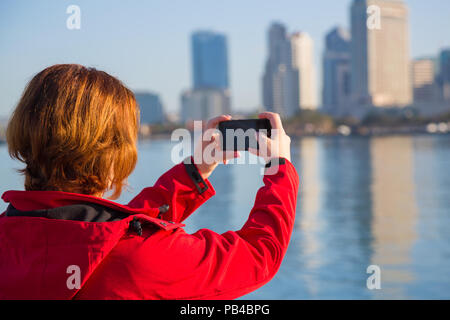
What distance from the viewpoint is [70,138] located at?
32.2 inches

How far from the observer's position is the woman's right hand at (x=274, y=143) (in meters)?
0.90

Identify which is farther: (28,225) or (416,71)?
(416,71)

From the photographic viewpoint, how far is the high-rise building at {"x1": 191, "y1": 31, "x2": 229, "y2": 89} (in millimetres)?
142000

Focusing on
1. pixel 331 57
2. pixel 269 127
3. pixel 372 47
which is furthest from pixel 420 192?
pixel 331 57

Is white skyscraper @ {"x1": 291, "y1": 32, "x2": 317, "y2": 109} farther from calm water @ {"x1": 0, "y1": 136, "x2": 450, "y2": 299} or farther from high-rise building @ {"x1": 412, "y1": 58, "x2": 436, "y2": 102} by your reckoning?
high-rise building @ {"x1": 412, "y1": 58, "x2": 436, "y2": 102}

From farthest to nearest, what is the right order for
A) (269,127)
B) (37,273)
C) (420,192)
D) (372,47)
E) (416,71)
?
1. (416,71)
2. (372,47)
3. (420,192)
4. (269,127)
5. (37,273)

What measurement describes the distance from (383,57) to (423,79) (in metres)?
20.1

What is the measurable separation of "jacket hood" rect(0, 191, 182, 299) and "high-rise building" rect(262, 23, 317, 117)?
4290 cm

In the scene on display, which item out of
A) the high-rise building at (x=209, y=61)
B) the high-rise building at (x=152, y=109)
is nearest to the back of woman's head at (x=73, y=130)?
the high-rise building at (x=152, y=109)

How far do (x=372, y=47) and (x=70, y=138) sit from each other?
102260 millimetres

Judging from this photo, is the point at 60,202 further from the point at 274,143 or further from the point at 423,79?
the point at 423,79
